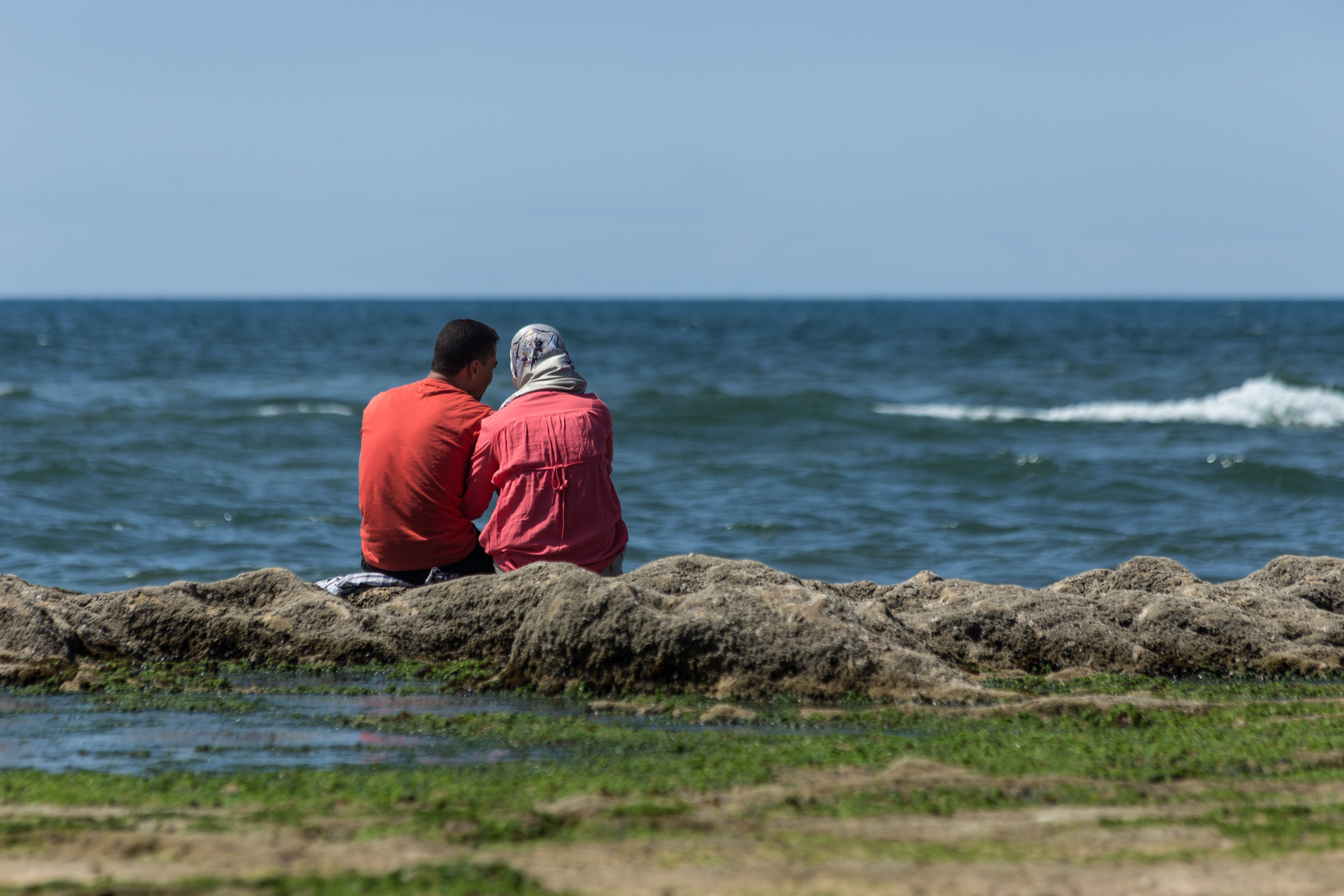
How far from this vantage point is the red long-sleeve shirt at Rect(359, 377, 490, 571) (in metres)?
4.62

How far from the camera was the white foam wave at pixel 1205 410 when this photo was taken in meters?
18.2

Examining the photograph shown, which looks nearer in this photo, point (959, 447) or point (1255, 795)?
point (1255, 795)

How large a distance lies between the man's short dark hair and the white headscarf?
116 mm

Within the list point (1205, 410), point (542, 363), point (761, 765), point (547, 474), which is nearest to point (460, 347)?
point (542, 363)

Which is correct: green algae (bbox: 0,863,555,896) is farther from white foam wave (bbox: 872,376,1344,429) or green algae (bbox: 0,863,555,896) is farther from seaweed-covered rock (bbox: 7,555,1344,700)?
white foam wave (bbox: 872,376,1344,429)

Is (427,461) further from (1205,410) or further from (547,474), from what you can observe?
(1205,410)

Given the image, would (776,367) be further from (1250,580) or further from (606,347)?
(1250,580)

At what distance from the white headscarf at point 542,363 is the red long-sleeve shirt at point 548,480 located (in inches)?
2.1

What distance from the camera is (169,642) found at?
4.25 m

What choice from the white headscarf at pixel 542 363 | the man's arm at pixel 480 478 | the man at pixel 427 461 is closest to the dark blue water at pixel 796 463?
the man at pixel 427 461

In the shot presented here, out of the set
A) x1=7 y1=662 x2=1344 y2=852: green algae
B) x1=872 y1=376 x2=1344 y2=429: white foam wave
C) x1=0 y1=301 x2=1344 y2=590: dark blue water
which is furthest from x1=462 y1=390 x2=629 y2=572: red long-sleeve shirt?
x1=872 y1=376 x2=1344 y2=429: white foam wave

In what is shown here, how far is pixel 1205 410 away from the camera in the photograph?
63.9 feet

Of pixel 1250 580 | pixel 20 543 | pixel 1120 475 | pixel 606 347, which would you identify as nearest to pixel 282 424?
pixel 20 543

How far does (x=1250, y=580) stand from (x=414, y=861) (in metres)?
4.32
